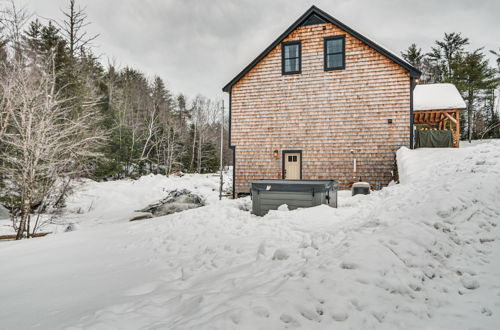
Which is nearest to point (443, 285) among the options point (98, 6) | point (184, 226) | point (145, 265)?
point (145, 265)

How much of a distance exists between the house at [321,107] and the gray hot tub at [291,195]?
5166 mm

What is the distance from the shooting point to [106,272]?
3.73m

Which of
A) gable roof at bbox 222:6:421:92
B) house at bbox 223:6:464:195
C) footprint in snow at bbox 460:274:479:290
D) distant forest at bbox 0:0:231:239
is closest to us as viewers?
footprint in snow at bbox 460:274:479:290

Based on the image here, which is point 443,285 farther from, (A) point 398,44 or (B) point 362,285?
(A) point 398,44

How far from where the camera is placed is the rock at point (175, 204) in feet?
40.2

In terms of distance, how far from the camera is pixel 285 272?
124 inches

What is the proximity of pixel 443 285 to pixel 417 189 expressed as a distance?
429cm

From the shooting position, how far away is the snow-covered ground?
2.20 metres

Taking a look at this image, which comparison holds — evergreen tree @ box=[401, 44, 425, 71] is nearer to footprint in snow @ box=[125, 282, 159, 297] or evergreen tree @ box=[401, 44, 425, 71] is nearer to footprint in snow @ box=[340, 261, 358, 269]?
footprint in snow @ box=[340, 261, 358, 269]

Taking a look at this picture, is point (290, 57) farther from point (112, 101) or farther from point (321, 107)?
point (112, 101)

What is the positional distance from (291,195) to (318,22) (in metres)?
9.79

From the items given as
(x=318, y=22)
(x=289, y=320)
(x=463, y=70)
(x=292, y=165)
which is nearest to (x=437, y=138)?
(x=292, y=165)

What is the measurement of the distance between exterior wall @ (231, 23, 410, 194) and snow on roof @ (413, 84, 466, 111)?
3.96 m

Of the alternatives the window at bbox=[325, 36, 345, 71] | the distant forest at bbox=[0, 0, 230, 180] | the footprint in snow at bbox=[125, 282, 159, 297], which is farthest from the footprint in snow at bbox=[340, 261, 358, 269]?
the window at bbox=[325, 36, 345, 71]
